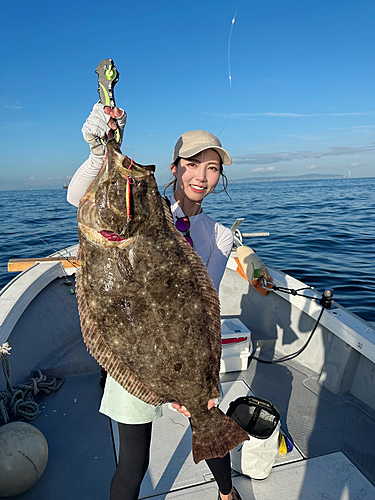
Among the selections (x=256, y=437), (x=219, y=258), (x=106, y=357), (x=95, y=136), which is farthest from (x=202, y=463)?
(x=95, y=136)

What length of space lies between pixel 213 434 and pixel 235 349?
245cm

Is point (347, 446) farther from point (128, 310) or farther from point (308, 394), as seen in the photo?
point (128, 310)

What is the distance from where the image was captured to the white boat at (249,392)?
110 inches

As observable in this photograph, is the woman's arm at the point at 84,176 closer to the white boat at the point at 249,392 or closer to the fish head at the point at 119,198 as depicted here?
the fish head at the point at 119,198

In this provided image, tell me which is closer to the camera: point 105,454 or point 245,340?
point 105,454

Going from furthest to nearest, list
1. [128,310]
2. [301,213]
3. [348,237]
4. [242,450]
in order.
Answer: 1. [301,213]
2. [348,237]
3. [242,450]
4. [128,310]

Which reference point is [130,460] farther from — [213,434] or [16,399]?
[16,399]

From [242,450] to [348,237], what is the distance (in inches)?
505

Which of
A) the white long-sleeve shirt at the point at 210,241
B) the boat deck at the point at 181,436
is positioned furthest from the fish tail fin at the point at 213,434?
the boat deck at the point at 181,436

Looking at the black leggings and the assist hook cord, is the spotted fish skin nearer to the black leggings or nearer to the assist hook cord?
the black leggings

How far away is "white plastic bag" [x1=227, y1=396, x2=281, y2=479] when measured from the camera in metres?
2.72

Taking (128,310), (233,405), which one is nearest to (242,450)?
(233,405)

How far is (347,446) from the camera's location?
3.19m

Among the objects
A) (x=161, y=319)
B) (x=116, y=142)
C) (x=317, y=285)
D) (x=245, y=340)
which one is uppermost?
(x=116, y=142)
